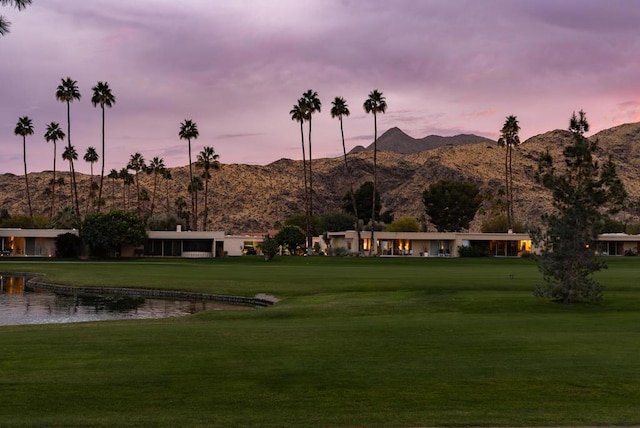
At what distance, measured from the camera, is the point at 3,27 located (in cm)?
1552

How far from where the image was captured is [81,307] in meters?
38.8

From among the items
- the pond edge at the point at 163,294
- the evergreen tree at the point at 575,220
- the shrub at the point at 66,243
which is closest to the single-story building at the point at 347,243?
the shrub at the point at 66,243

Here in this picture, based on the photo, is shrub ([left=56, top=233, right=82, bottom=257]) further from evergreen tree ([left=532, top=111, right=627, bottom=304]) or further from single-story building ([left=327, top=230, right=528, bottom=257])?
evergreen tree ([left=532, top=111, right=627, bottom=304])

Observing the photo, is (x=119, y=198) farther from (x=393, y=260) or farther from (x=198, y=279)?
(x=198, y=279)

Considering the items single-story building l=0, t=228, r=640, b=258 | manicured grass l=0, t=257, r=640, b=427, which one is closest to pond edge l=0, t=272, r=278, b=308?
manicured grass l=0, t=257, r=640, b=427

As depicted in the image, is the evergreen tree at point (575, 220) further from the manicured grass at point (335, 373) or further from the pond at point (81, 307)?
the pond at point (81, 307)

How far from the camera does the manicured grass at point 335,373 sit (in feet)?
33.6

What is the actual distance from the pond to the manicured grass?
12538 mm

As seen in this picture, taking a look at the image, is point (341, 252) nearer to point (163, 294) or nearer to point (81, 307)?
point (163, 294)

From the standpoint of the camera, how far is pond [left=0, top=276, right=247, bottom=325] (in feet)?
111

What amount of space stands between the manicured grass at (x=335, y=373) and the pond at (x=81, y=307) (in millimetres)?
12538

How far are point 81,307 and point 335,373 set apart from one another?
28586mm

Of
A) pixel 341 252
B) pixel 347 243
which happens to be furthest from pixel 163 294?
pixel 347 243

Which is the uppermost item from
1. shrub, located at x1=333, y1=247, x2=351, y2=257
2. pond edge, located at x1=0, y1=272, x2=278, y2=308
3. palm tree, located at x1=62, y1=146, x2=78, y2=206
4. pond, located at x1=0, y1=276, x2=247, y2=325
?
palm tree, located at x1=62, y1=146, x2=78, y2=206
